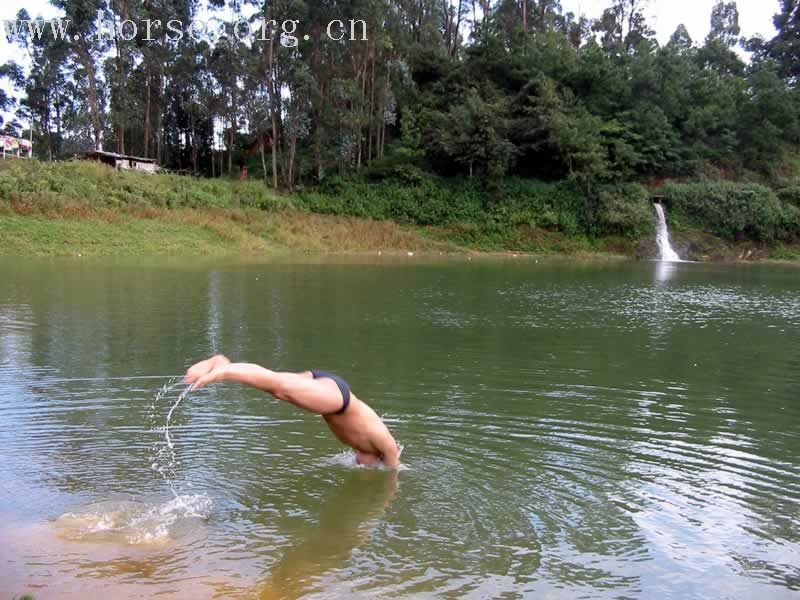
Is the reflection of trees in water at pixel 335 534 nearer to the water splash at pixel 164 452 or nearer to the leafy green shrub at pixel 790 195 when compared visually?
the water splash at pixel 164 452

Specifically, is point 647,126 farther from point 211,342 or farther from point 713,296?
point 211,342

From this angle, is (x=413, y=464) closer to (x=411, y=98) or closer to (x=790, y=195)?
(x=790, y=195)

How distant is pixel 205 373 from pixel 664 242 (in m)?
43.2

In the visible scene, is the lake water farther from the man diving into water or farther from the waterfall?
the waterfall

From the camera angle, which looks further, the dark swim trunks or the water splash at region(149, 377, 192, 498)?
the water splash at region(149, 377, 192, 498)

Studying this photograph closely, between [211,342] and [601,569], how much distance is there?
9280mm

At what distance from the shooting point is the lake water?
4676mm

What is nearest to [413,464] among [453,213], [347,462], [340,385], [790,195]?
[347,462]

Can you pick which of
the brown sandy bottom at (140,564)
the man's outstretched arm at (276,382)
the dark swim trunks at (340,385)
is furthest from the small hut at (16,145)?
the man's outstretched arm at (276,382)

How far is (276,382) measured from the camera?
16.3ft

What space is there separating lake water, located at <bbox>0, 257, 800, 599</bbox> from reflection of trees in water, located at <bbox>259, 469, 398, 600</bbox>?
0.02 m

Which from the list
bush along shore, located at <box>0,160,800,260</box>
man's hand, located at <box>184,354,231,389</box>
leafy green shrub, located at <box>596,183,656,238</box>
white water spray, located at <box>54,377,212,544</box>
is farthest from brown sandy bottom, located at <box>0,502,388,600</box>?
leafy green shrub, located at <box>596,183,656,238</box>

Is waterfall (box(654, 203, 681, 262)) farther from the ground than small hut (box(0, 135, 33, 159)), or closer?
closer

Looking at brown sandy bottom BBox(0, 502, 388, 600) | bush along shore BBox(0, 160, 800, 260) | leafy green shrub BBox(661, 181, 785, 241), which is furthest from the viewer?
leafy green shrub BBox(661, 181, 785, 241)
